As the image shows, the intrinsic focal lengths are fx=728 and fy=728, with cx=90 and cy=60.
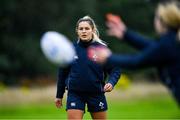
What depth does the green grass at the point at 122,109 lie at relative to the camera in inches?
925

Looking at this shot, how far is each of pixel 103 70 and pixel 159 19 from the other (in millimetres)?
2991

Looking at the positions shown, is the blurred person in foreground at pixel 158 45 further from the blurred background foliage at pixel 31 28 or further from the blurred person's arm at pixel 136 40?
the blurred background foliage at pixel 31 28

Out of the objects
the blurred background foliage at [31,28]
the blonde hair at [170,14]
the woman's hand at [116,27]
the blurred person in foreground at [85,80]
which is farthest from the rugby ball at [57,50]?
the blurred background foliage at [31,28]

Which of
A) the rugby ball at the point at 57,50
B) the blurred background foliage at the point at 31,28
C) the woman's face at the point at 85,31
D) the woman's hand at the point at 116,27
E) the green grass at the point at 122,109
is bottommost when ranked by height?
the green grass at the point at 122,109

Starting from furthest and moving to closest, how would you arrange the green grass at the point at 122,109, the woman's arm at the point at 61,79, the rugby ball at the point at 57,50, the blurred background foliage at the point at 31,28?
the blurred background foliage at the point at 31,28 → the green grass at the point at 122,109 → the woman's arm at the point at 61,79 → the rugby ball at the point at 57,50

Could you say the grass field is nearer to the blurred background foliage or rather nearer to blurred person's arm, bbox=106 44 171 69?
the blurred background foliage

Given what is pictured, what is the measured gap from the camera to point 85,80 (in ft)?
31.6

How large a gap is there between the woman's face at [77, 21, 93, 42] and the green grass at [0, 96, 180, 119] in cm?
1258

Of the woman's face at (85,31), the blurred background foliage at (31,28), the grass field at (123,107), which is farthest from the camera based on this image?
the blurred background foliage at (31,28)

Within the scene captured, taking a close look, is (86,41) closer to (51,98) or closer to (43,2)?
(51,98)

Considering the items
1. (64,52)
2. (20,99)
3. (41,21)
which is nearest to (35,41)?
(41,21)

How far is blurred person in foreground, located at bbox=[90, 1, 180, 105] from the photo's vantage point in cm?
687

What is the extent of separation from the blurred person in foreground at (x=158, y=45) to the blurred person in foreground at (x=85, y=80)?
261 cm

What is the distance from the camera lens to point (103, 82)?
989cm
